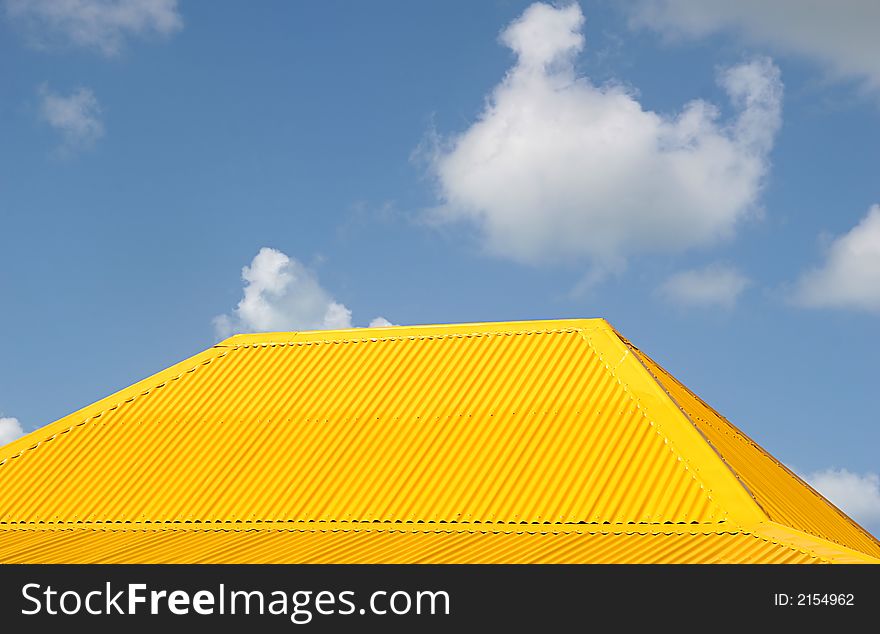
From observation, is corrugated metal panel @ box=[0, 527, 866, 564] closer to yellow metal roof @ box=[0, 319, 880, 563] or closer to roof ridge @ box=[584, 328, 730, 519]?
yellow metal roof @ box=[0, 319, 880, 563]

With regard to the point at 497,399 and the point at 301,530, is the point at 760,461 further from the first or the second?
the point at 301,530

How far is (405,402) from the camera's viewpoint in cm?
2983

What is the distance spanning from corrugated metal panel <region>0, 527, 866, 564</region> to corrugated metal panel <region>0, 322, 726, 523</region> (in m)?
0.62

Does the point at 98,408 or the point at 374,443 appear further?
the point at 98,408

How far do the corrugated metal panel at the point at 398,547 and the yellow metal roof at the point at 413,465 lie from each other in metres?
0.08

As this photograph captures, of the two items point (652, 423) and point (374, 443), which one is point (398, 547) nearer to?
point (374, 443)

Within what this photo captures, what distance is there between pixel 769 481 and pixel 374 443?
10.9 metres

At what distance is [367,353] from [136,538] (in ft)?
31.9

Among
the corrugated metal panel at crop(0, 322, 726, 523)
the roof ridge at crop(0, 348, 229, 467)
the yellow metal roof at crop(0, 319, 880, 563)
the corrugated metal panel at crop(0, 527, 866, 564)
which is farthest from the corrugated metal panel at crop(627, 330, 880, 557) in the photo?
the roof ridge at crop(0, 348, 229, 467)

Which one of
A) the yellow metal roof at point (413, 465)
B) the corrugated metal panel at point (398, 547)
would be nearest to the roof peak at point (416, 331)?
the yellow metal roof at point (413, 465)

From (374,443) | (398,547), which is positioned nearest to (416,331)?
(374,443)

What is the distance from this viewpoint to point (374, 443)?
93.2 feet
